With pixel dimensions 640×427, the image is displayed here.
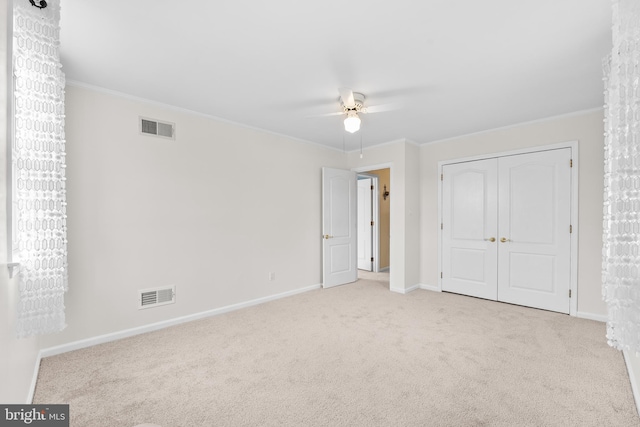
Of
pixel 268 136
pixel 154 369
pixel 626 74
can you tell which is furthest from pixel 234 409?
pixel 268 136

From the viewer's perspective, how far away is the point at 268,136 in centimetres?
430

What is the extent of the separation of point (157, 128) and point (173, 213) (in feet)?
3.07

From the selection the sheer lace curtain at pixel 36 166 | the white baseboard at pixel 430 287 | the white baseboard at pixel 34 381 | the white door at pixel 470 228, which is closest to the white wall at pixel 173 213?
the white baseboard at pixel 34 381

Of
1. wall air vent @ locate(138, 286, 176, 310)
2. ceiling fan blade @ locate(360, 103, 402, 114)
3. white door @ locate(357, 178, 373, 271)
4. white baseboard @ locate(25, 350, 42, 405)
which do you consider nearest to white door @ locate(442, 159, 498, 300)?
ceiling fan blade @ locate(360, 103, 402, 114)

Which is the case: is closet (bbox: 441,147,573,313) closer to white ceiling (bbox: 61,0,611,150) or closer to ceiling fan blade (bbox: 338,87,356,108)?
white ceiling (bbox: 61,0,611,150)

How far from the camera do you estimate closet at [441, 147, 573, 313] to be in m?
3.75

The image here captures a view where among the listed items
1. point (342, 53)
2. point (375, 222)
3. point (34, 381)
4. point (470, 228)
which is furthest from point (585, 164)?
point (34, 381)

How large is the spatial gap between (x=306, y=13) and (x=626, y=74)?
1596 mm

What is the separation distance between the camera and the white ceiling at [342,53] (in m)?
1.81

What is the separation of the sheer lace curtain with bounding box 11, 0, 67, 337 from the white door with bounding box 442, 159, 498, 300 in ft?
15.1

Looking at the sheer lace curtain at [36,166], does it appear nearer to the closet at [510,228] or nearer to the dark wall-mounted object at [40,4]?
the dark wall-mounted object at [40,4]

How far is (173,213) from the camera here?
11.1 ft

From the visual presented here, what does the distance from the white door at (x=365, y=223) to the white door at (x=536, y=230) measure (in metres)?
2.87

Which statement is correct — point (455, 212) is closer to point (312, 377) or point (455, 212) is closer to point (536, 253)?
point (536, 253)
